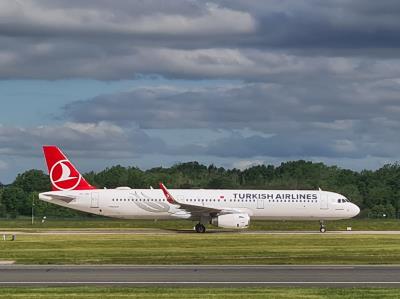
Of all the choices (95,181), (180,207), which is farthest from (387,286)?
(95,181)

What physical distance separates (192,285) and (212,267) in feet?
21.6

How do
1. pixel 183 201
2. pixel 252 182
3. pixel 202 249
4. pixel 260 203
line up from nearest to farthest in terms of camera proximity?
pixel 202 249
pixel 183 201
pixel 260 203
pixel 252 182

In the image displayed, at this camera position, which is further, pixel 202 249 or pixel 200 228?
pixel 200 228

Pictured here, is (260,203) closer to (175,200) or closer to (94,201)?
(175,200)

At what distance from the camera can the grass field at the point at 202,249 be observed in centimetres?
3619

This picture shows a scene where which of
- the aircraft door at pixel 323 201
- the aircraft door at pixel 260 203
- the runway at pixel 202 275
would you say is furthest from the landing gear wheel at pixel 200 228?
the runway at pixel 202 275

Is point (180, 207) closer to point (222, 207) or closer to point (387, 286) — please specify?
point (222, 207)

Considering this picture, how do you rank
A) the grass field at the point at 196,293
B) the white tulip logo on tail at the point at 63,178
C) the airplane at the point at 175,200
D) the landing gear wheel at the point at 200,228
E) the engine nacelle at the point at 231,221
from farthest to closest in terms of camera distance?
the white tulip logo on tail at the point at 63,178, the airplane at the point at 175,200, the landing gear wheel at the point at 200,228, the engine nacelle at the point at 231,221, the grass field at the point at 196,293

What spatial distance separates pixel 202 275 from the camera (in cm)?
2880

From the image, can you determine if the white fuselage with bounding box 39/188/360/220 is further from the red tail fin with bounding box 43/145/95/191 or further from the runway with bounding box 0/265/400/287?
the runway with bounding box 0/265/400/287

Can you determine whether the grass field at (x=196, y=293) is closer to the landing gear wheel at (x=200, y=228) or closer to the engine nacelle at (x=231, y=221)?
the engine nacelle at (x=231, y=221)

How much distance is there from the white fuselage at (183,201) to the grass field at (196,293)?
39.0 metres

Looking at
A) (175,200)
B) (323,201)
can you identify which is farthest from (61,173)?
(323,201)

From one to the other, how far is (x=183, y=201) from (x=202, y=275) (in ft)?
115
